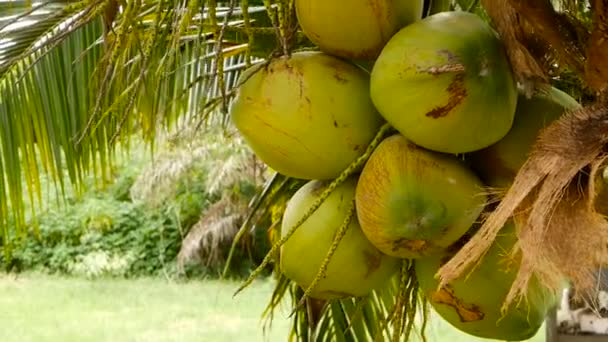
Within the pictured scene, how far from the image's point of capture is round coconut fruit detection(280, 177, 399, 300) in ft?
2.22

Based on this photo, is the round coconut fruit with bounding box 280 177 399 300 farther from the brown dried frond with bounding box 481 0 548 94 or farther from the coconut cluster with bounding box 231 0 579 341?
the brown dried frond with bounding box 481 0 548 94

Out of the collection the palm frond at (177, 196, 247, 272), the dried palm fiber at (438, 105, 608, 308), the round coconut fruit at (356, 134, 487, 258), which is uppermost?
the dried palm fiber at (438, 105, 608, 308)

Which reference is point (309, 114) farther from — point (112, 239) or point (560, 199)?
point (112, 239)

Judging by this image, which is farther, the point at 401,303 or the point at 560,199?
the point at 401,303

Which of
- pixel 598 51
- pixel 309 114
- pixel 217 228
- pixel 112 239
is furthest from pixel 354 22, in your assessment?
pixel 112 239

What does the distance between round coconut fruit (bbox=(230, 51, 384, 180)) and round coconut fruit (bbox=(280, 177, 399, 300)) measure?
21 mm

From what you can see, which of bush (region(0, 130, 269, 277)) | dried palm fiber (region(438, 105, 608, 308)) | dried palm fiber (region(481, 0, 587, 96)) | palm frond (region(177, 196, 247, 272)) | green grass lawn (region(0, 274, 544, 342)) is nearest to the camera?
dried palm fiber (region(438, 105, 608, 308))

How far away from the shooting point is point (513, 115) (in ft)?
2.11

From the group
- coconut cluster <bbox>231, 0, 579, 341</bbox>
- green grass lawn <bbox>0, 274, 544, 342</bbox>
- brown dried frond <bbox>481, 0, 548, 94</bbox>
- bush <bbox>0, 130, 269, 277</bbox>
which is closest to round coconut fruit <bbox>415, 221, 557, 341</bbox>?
coconut cluster <bbox>231, 0, 579, 341</bbox>

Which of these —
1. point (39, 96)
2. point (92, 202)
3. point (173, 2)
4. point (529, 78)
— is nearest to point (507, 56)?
point (529, 78)

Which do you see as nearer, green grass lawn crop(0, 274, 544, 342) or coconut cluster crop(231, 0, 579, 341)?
coconut cluster crop(231, 0, 579, 341)

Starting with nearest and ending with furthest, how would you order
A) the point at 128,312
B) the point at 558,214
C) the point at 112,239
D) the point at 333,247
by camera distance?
the point at 558,214 → the point at 333,247 → the point at 128,312 → the point at 112,239

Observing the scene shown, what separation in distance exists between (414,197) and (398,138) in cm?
4

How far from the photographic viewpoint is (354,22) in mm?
657
